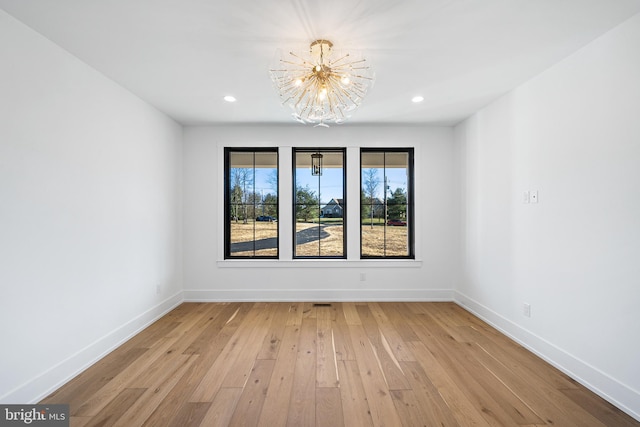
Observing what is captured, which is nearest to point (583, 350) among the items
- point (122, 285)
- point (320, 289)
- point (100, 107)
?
point (320, 289)

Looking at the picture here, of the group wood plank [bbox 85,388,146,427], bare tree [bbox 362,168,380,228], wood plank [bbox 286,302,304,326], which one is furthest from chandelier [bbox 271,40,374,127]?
wood plank [bbox 85,388,146,427]

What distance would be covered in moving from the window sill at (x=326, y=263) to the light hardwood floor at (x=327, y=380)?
0.95 meters

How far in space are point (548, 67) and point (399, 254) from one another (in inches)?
107

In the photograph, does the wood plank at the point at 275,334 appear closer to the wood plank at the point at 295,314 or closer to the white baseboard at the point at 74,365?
the wood plank at the point at 295,314

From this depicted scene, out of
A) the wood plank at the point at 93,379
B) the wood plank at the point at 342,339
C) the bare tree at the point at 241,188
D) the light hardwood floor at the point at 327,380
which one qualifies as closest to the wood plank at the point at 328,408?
the light hardwood floor at the point at 327,380

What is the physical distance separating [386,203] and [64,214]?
3618mm

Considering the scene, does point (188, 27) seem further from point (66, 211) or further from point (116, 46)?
point (66, 211)

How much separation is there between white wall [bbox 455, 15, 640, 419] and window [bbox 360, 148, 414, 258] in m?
1.16

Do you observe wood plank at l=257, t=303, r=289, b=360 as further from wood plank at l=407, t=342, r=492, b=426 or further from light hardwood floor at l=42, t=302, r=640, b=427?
wood plank at l=407, t=342, r=492, b=426

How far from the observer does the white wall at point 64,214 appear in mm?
1893

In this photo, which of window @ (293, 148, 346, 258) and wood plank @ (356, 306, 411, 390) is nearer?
wood plank @ (356, 306, 411, 390)

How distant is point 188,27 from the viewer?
1994 millimetres

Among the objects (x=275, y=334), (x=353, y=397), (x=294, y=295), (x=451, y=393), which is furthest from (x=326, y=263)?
(x=451, y=393)

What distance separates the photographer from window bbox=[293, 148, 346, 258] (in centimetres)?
436
